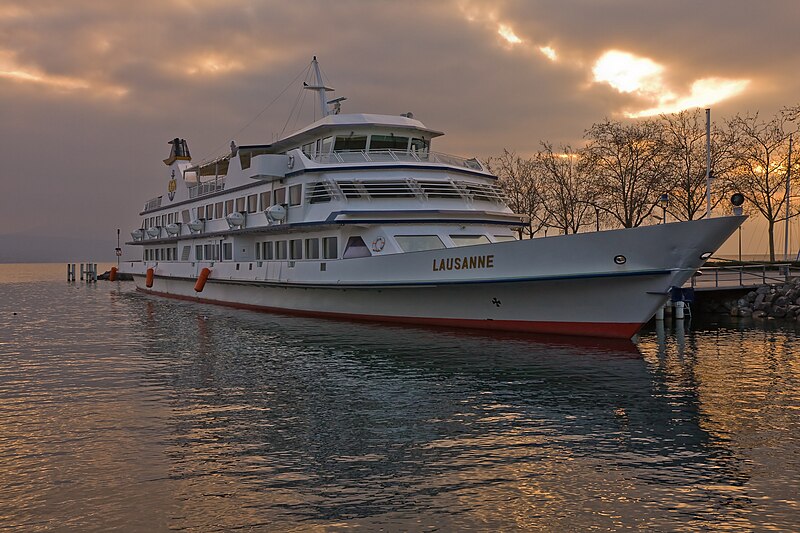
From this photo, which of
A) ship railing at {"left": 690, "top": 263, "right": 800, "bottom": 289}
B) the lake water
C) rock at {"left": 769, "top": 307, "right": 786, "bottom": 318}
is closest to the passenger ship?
the lake water

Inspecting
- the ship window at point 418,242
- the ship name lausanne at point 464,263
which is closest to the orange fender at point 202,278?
the ship window at point 418,242

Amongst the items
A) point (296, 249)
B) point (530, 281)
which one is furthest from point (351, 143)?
point (530, 281)

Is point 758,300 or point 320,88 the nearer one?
point 758,300

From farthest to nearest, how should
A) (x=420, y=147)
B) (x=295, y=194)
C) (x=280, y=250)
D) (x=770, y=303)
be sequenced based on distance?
1. (x=280, y=250)
2. (x=770, y=303)
3. (x=420, y=147)
4. (x=295, y=194)

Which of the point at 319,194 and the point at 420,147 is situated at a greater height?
the point at 420,147

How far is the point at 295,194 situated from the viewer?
25.4m

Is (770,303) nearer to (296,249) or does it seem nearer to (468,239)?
(468,239)

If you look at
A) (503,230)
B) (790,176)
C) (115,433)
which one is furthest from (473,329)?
(790,176)

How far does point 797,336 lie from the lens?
20859 mm

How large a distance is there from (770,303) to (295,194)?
1932 centimetres

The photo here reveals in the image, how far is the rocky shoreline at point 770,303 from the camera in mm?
26031

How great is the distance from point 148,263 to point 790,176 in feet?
143

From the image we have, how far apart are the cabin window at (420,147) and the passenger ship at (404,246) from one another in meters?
0.05

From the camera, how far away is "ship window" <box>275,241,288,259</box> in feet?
→ 87.9
